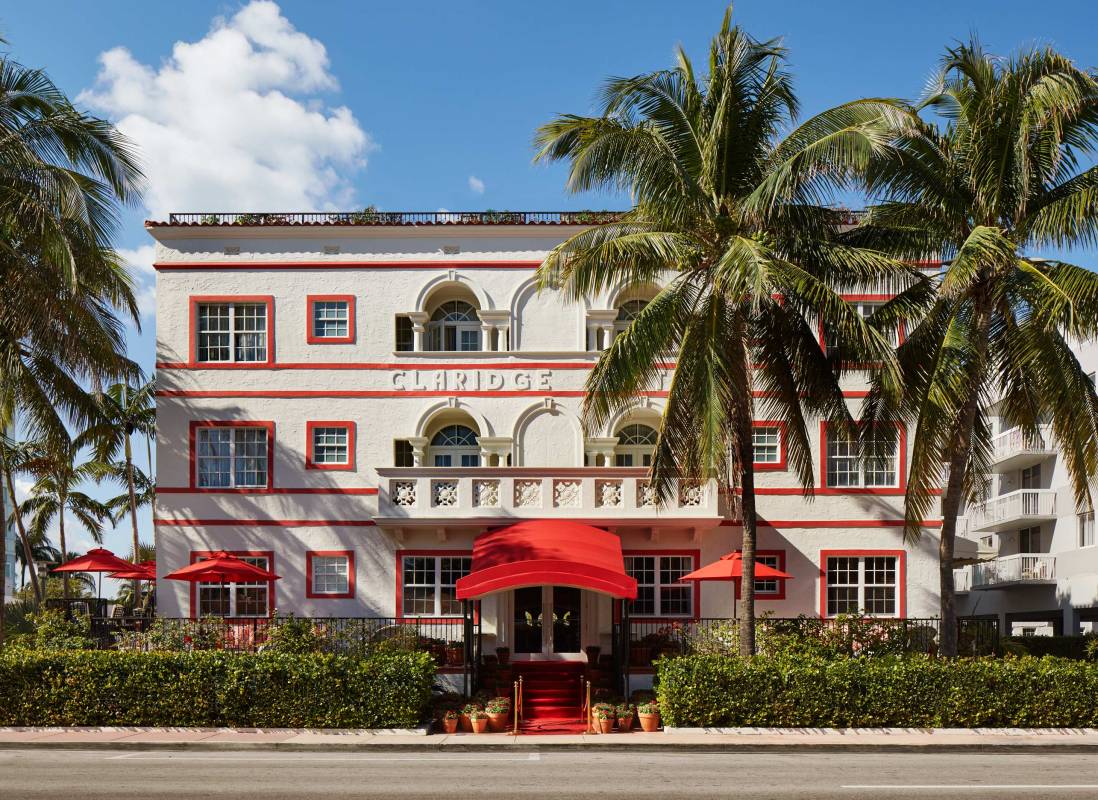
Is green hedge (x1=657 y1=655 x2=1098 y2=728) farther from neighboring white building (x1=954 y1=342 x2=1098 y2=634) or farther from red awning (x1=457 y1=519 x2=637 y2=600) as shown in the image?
neighboring white building (x1=954 y1=342 x2=1098 y2=634)

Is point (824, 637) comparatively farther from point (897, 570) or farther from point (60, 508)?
point (60, 508)

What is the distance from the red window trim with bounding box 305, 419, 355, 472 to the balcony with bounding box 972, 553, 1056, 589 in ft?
79.3

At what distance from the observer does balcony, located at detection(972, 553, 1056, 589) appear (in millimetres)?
40969

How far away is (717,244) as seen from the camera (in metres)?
22.0

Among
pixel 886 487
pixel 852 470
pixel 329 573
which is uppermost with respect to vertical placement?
pixel 852 470

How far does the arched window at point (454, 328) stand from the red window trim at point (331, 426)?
122 inches

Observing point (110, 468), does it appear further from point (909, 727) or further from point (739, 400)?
point (909, 727)

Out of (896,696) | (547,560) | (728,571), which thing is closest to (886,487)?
(728,571)

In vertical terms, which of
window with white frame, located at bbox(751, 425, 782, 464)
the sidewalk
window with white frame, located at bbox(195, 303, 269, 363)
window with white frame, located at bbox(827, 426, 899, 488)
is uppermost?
window with white frame, located at bbox(195, 303, 269, 363)

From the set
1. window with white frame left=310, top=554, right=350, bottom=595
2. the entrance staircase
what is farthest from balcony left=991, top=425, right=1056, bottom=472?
window with white frame left=310, top=554, right=350, bottom=595

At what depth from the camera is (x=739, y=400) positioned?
2214cm

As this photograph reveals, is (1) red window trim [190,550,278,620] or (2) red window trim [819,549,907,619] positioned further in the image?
(1) red window trim [190,550,278,620]

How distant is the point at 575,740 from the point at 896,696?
5.95 meters

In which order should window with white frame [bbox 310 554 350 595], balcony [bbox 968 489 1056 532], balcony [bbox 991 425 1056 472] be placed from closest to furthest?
1. window with white frame [bbox 310 554 350 595]
2. balcony [bbox 968 489 1056 532]
3. balcony [bbox 991 425 1056 472]
